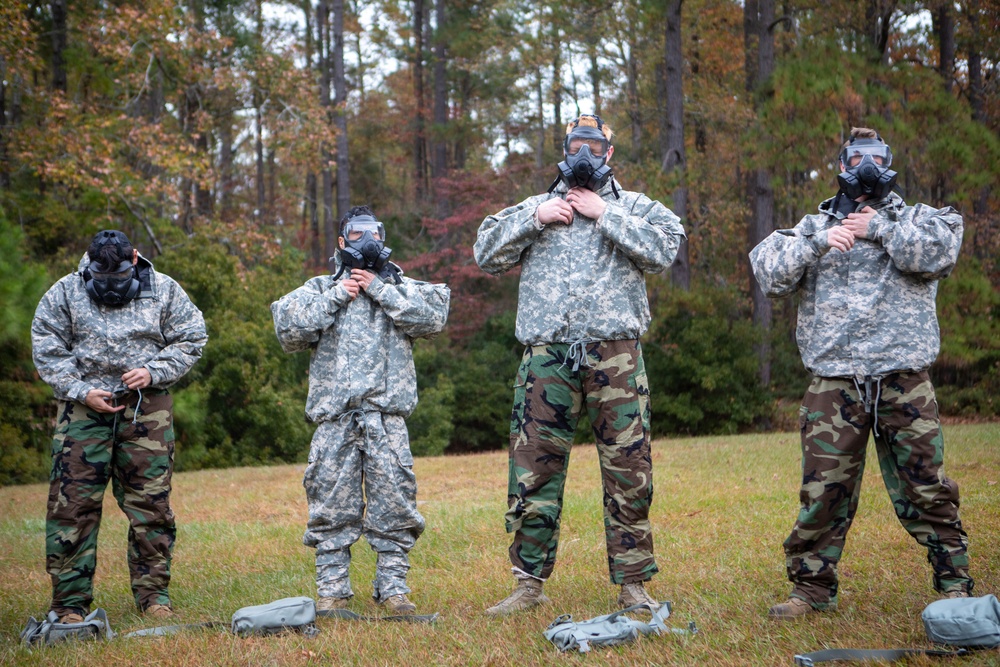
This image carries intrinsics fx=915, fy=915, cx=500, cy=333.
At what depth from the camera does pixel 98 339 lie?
520 centimetres

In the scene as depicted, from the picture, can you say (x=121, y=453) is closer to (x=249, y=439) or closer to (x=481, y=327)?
(x=249, y=439)

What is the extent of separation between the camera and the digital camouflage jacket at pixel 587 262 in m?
4.62

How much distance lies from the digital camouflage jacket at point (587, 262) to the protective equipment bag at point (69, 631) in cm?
262

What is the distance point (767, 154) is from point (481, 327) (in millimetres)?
10324

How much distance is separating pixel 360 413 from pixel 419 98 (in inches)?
1085

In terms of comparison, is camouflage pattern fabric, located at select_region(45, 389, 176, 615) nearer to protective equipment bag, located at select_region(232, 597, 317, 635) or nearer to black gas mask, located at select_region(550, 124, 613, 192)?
protective equipment bag, located at select_region(232, 597, 317, 635)

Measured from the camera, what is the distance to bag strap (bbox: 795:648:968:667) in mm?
3609

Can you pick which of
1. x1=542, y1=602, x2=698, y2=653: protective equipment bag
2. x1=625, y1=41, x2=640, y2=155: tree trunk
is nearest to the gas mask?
x1=542, y1=602, x2=698, y2=653: protective equipment bag

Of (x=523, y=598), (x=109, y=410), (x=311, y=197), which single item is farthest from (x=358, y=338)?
(x=311, y=197)

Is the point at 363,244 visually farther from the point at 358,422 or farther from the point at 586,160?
the point at 586,160

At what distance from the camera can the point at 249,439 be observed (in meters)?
17.3

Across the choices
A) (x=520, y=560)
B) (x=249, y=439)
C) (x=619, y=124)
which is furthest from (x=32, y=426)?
(x=619, y=124)

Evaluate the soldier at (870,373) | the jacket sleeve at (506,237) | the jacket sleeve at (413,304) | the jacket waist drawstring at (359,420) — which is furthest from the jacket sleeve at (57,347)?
the soldier at (870,373)

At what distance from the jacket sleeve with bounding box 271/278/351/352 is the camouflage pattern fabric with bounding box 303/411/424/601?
1.66 feet
